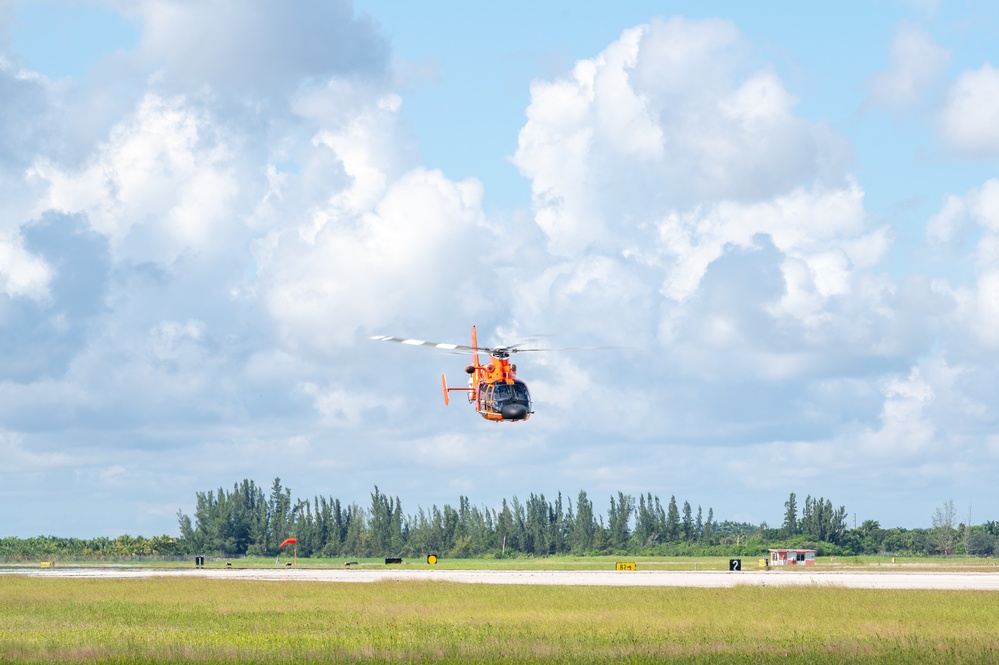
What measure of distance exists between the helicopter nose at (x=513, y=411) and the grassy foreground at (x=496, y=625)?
10178 millimetres

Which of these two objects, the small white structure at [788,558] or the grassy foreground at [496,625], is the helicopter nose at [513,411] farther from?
the small white structure at [788,558]

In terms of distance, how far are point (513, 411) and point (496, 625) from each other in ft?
73.3

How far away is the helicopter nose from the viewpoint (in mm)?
70500

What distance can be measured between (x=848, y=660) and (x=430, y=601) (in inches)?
1292

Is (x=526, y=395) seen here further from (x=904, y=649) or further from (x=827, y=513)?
(x=827, y=513)

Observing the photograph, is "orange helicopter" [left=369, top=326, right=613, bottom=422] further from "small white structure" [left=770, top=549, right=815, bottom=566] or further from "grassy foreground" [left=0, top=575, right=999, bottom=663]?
"small white structure" [left=770, top=549, right=815, bottom=566]

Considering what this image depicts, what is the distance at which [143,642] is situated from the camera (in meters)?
43.0

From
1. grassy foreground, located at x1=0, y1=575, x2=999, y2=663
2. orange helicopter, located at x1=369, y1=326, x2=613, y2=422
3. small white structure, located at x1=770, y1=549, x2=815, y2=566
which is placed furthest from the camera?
small white structure, located at x1=770, y1=549, x2=815, y2=566

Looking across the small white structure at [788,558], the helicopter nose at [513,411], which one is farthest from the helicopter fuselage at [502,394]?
the small white structure at [788,558]

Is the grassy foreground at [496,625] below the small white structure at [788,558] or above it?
above

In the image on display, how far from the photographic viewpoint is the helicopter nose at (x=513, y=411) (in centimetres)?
7050

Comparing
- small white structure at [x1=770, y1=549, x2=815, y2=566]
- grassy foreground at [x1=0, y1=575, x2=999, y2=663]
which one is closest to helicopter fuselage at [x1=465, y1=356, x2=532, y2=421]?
grassy foreground at [x1=0, y1=575, x2=999, y2=663]

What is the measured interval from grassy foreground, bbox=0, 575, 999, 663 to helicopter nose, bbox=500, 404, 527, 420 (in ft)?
33.4

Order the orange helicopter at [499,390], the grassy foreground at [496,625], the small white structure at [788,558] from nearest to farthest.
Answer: the grassy foreground at [496,625] → the orange helicopter at [499,390] → the small white structure at [788,558]
